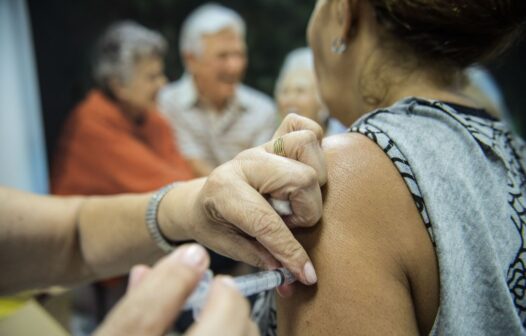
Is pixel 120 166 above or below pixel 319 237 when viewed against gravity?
below

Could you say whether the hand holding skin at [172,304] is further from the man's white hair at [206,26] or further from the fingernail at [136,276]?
the man's white hair at [206,26]

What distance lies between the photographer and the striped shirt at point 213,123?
11.3 ft

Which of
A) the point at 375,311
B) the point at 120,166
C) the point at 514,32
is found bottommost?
the point at 120,166

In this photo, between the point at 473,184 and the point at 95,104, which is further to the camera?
the point at 95,104

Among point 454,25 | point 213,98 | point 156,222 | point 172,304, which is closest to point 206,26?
point 213,98

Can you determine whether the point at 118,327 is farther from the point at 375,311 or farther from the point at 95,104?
the point at 95,104

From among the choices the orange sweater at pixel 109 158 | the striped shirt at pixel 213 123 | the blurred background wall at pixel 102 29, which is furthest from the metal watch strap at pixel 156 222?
the blurred background wall at pixel 102 29

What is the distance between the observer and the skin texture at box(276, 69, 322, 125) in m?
3.25

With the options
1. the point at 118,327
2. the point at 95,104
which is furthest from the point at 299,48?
the point at 118,327

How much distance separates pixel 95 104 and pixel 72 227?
192cm

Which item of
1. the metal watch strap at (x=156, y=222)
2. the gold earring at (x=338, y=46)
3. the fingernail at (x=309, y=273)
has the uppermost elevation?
the gold earring at (x=338, y=46)

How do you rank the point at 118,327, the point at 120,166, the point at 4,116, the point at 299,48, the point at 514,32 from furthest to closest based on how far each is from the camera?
the point at 299,48 < the point at 4,116 < the point at 120,166 < the point at 514,32 < the point at 118,327

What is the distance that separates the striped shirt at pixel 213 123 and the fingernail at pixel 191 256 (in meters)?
2.86

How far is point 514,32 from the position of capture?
0.93 m
